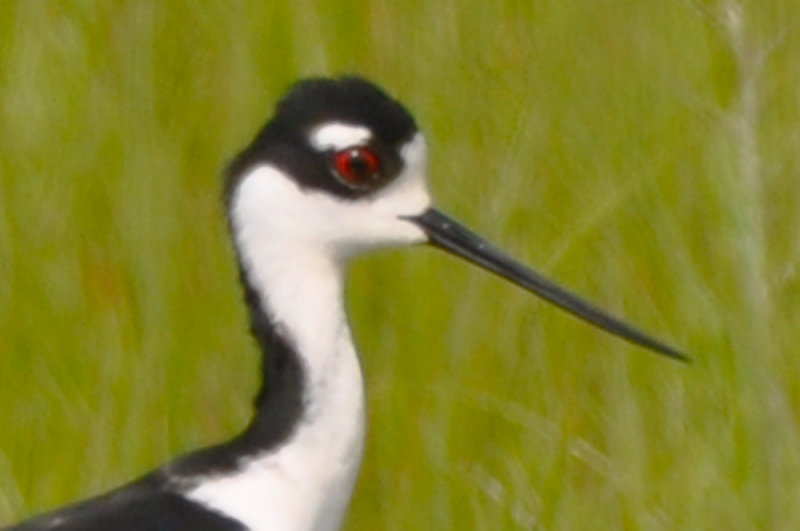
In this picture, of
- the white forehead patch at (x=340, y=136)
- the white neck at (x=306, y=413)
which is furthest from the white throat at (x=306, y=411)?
the white forehead patch at (x=340, y=136)

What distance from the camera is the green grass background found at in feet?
10.7

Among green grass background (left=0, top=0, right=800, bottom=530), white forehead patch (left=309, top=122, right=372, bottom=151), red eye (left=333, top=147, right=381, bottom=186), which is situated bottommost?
green grass background (left=0, top=0, right=800, bottom=530)

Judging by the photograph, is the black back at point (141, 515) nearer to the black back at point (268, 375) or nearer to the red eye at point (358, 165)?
the black back at point (268, 375)

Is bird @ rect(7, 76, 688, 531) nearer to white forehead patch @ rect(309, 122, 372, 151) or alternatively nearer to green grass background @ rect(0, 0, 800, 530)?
white forehead patch @ rect(309, 122, 372, 151)

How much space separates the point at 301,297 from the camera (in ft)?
8.66

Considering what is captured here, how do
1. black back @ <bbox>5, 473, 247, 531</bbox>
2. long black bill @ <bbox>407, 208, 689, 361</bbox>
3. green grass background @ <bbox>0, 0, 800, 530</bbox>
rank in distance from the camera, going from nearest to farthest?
1. black back @ <bbox>5, 473, 247, 531</bbox>
2. long black bill @ <bbox>407, 208, 689, 361</bbox>
3. green grass background @ <bbox>0, 0, 800, 530</bbox>

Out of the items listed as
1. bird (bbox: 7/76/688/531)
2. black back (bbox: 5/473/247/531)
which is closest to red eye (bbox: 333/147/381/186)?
bird (bbox: 7/76/688/531)

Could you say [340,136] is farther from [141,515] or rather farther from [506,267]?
[141,515]

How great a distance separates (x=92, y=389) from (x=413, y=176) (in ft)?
2.58

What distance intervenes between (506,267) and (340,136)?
9.2 inches

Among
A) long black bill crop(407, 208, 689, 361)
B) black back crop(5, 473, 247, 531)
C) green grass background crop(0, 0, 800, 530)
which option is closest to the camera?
black back crop(5, 473, 247, 531)

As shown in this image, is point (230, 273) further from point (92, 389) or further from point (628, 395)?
point (628, 395)

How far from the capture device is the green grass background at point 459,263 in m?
3.27

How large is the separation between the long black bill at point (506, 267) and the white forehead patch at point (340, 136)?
0.32ft
